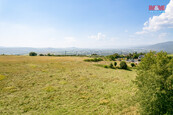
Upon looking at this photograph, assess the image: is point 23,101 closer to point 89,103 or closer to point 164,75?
point 89,103

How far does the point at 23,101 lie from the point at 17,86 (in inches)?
319

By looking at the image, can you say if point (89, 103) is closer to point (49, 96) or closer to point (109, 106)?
point (109, 106)

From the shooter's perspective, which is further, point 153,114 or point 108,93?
point 108,93

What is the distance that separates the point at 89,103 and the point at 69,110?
4011 millimetres

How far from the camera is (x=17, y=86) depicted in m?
22.4

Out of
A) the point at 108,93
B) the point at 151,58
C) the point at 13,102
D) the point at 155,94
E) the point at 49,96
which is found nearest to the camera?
the point at 155,94

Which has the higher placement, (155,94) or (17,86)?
(155,94)

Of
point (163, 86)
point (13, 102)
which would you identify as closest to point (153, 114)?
point (163, 86)

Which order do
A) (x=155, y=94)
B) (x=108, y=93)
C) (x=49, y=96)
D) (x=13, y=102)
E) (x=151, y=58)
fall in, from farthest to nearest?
(x=108, y=93) → (x=49, y=96) → (x=13, y=102) → (x=151, y=58) → (x=155, y=94)

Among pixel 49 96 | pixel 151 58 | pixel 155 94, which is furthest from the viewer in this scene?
pixel 49 96

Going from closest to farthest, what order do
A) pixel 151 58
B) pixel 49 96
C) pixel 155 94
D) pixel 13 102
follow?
pixel 155 94 → pixel 151 58 → pixel 13 102 → pixel 49 96

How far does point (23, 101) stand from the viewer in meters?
16.5

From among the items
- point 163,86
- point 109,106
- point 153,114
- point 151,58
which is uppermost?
point 151,58

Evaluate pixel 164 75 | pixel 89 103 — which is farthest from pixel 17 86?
pixel 164 75
